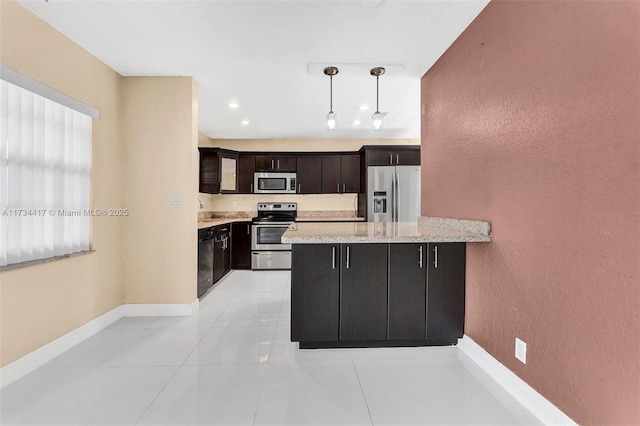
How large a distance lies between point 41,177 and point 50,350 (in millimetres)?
1223

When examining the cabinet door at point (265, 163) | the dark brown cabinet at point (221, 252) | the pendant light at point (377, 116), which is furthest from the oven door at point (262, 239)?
the pendant light at point (377, 116)

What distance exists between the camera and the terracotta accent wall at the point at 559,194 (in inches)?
44.9

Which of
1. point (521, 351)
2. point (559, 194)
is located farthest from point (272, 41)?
point (521, 351)

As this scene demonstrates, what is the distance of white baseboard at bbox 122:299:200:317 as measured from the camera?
2984 mm

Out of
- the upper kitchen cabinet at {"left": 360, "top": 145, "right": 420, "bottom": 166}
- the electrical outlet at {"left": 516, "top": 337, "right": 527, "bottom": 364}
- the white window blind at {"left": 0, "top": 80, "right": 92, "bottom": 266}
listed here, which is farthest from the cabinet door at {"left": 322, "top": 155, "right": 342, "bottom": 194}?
the electrical outlet at {"left": 516, "top": 337, "right": 527, "bottom": 364}

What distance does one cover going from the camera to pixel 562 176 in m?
1.40

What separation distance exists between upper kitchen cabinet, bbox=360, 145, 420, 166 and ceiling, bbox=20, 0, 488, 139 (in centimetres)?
123

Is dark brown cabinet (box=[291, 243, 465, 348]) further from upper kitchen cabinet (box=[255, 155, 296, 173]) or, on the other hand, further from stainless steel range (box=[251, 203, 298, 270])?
upper kitchen cabinet (box=[255, 155, 296, 173])

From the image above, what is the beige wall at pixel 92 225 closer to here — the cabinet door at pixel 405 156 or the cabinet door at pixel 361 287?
the cabinet door at pixel 361 287

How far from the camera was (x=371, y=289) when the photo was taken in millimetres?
2217

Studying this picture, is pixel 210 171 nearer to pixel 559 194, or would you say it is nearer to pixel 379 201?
pixel 379 201

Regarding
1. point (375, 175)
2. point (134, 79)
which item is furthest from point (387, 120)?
point (134, 79)

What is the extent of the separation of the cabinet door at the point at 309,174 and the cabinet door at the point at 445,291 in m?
3.30

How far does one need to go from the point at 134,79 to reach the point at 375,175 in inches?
130
